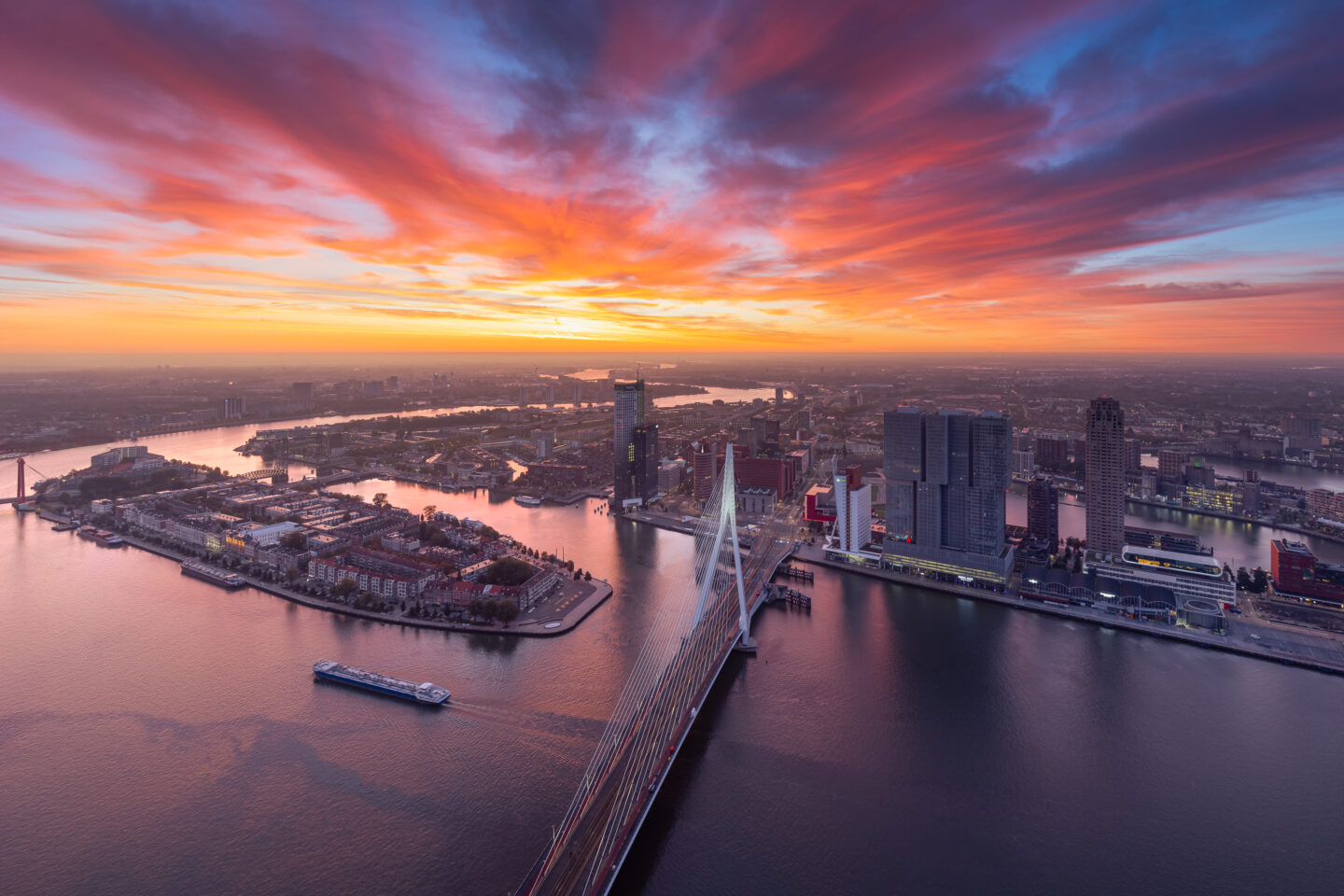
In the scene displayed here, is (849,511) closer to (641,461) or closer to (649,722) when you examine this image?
(641,461)

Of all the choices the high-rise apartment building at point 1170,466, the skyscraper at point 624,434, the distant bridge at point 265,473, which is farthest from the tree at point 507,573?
the high-rise apartment building at point 1170,466

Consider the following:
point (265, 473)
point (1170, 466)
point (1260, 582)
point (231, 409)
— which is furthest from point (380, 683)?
point (231, 409)

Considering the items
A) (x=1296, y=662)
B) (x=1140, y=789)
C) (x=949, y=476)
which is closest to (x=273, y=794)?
(x=1140, y=789)

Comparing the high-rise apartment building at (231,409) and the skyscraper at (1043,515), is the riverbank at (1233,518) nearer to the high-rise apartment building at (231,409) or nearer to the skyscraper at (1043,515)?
the skyscraper at (1043,515)

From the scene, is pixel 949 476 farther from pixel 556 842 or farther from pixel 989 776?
pixel 556 842

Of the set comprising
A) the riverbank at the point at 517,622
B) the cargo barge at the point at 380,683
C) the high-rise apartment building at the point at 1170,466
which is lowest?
the cargo barge at the point at 380,683

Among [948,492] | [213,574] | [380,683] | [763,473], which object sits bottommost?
[380,683]
